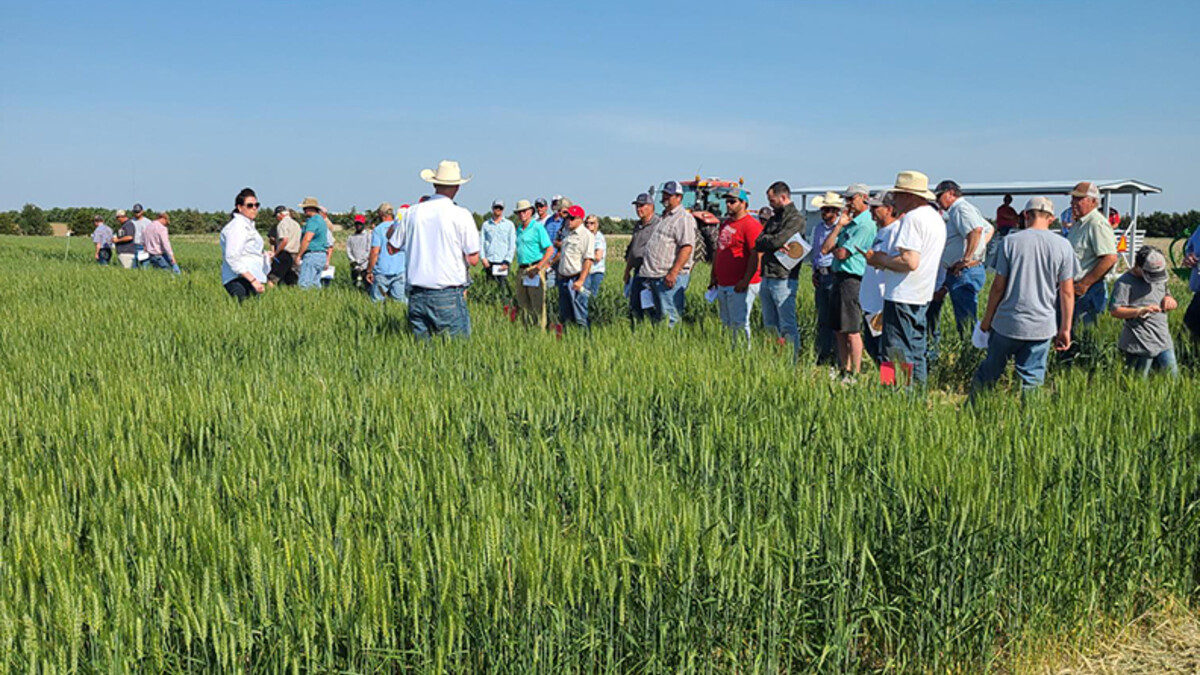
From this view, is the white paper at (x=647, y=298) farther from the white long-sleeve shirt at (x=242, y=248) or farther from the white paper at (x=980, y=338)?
the white paper at (x=980, y=338)

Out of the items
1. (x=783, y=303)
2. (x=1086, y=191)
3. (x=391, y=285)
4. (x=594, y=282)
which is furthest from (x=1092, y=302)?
(x=391, y=285)

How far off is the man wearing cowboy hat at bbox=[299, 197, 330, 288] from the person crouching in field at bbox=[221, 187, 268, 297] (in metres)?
3.88

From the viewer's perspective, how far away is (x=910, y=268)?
6250 millimetres

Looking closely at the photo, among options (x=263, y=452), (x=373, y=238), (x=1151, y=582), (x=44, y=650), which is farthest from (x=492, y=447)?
(x=373, y=238)

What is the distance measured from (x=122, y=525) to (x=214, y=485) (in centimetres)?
48

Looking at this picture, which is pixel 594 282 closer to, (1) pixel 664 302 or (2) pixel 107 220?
(1) pixel 664 302

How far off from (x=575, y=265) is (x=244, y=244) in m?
3.28

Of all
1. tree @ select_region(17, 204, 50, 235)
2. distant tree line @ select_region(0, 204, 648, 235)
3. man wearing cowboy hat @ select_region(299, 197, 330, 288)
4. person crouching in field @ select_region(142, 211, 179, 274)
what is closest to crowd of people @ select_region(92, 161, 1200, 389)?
man wearing cowboy hat @ select_region(299, 197, 330, 288)

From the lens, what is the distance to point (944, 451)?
349 cm

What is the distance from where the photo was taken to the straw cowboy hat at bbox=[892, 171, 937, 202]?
6.34 metres

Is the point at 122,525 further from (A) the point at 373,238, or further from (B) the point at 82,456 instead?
(A) the point at 373,238

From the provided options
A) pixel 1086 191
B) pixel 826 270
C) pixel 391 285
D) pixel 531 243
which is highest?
pixel 1086 191

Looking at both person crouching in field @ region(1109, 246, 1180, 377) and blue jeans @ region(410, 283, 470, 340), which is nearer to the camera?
person crouching in field @ region(1109, 246, 1180, 377)

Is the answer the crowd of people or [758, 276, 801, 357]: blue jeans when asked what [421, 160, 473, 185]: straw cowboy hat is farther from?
[758, 276, 801, 357]: blue jeans
